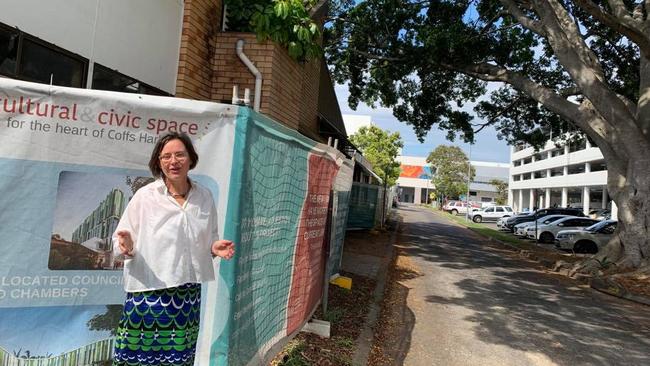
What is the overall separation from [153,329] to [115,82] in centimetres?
383

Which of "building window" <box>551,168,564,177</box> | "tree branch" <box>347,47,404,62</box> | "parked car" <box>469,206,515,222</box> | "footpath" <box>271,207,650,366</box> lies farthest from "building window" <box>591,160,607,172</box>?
"footpath" <box>271,207,650,366</box>

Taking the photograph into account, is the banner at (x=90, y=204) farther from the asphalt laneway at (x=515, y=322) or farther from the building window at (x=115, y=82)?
the asphalt laneway at (x=515, y=322)

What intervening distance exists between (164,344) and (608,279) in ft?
37.0

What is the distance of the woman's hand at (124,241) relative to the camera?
90.3 inches

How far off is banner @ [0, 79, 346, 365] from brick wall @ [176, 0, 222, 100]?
3584 mm

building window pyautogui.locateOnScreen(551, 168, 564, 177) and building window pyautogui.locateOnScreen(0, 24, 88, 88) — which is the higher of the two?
building window pyautogui.locateOnScreen(551, 168, 564, 177)

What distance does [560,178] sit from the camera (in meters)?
67.1

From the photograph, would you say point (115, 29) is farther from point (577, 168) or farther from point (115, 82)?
point (577, 168)

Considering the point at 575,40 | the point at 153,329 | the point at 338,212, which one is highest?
the point at 575,40

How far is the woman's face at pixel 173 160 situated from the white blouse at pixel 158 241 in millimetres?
81

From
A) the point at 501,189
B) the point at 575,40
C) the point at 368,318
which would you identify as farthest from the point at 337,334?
the point at 501,189

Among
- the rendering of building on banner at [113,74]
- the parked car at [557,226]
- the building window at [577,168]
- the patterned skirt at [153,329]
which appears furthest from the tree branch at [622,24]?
the building window at [577,168]

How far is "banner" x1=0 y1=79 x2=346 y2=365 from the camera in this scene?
245 centimetres

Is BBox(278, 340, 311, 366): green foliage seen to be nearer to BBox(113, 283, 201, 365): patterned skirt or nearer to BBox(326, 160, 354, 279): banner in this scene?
BBox(326, 160, 354, 279): banner
